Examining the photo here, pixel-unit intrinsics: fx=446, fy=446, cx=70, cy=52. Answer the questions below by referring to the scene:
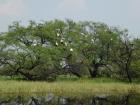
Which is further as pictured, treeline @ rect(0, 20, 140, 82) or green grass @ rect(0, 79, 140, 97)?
treeline @ rect(0, 20, 140, 82)

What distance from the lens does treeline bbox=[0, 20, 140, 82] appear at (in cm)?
4659

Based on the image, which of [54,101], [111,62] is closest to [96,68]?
[111,62]

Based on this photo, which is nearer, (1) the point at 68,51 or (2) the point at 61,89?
(2) the point at 61,89

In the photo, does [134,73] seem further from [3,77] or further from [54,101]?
[54,101]

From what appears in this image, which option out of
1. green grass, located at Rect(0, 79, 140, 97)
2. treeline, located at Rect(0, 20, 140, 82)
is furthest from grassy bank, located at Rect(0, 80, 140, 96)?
treeline, located at Rect(0, 20, 140, 82)

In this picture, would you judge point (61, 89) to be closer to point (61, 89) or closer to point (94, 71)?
point (61, 89)

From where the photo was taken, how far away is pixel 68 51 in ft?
162

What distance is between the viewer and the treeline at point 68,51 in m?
46.6

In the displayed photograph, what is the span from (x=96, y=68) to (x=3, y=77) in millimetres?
10940

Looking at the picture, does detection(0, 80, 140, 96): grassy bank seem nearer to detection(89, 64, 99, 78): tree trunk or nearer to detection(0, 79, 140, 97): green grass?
detection(0, 79, 140, 97): green grass

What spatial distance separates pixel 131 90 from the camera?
39.4 meters

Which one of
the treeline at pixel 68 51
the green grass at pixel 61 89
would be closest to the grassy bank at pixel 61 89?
the green grass at pixel 61 89

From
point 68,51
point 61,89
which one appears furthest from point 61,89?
point 68,51

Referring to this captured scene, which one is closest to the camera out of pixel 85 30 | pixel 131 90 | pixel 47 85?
pixel 47 85
